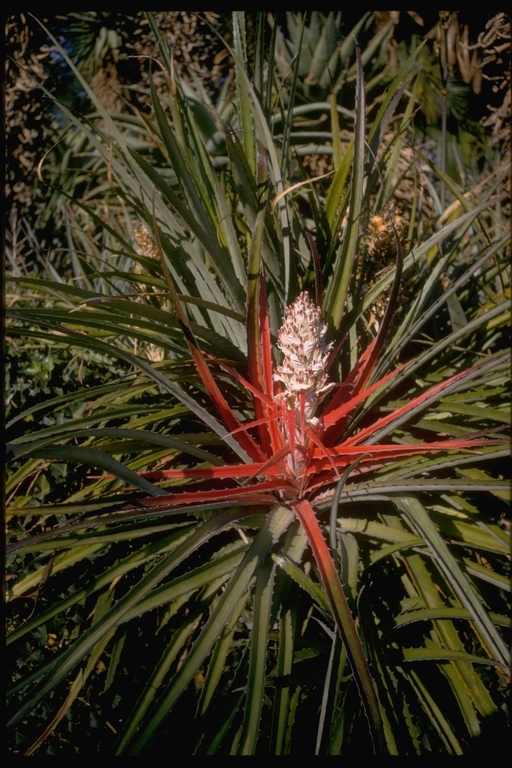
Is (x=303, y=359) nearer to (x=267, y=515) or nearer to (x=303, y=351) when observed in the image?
(x=303, y=351)

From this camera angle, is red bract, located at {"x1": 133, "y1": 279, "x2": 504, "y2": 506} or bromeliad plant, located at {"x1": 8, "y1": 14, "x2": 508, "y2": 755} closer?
bromeliad plant, located at {"x1": 8, "y1": 14, "x2": 508, "y2": 755}

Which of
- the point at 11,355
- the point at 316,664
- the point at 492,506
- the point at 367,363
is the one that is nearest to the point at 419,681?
the point at 316,664

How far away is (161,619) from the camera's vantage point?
44.2 inches

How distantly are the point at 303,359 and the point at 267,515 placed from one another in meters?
0.31

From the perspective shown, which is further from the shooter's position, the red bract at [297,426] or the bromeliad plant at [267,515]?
the red bract at [297,426]

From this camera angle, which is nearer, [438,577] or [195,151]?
[438,577]

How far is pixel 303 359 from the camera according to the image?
999 mm

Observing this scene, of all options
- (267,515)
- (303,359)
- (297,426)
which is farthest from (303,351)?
(267,515)

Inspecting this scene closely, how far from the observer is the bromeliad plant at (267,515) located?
2.81 ft

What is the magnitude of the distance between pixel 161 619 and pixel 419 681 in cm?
51

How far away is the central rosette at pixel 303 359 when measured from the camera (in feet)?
3.26

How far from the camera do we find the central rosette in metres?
0.99

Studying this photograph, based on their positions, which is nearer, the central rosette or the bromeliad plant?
the bromeliad plant

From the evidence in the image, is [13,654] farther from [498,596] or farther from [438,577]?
[498,596]
